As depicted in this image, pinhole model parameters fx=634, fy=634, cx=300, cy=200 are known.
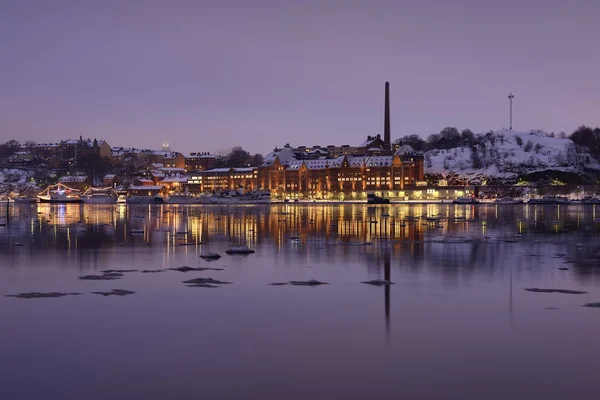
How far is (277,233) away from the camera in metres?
37.2

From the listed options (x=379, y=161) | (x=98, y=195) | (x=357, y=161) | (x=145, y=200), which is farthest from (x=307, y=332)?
(x=98, y=195)

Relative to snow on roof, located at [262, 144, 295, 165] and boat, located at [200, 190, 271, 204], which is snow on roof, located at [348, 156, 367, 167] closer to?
snow on roof, located at [262, 144, 295, 165]

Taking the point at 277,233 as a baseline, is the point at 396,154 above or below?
above

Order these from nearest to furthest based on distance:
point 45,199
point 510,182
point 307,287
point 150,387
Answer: point 150,387, point 307,287, point 45,199, point 510,182

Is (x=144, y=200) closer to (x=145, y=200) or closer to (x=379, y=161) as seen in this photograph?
(x=145, y=200)

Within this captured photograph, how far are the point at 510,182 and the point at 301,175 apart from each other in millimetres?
66367

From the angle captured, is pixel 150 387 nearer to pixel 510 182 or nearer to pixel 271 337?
pixel 271 337

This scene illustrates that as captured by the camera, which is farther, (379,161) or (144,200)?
(379,161)

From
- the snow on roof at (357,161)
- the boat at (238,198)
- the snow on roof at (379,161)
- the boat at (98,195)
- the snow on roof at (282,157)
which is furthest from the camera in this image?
the snow on roof at (282,157)

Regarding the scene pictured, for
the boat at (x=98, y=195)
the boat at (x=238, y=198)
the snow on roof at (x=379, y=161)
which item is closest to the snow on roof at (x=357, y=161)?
the snow on roof at (x=379, y=161)

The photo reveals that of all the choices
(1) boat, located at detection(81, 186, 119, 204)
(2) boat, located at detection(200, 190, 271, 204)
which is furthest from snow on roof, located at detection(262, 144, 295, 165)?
(1) boat, located at detection(81, 186, 119, 204)

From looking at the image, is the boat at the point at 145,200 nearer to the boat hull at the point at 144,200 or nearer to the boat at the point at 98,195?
the boat hull at the point at 144,200

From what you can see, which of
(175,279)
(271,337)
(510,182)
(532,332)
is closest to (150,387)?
(271,337)

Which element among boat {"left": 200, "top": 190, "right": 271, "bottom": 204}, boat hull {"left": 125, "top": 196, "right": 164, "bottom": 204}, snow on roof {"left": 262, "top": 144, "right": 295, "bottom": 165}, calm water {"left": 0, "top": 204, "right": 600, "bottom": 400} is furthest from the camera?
snow on roof {"left": 262, "top": 144, "right": 295, "bottom": 165}
